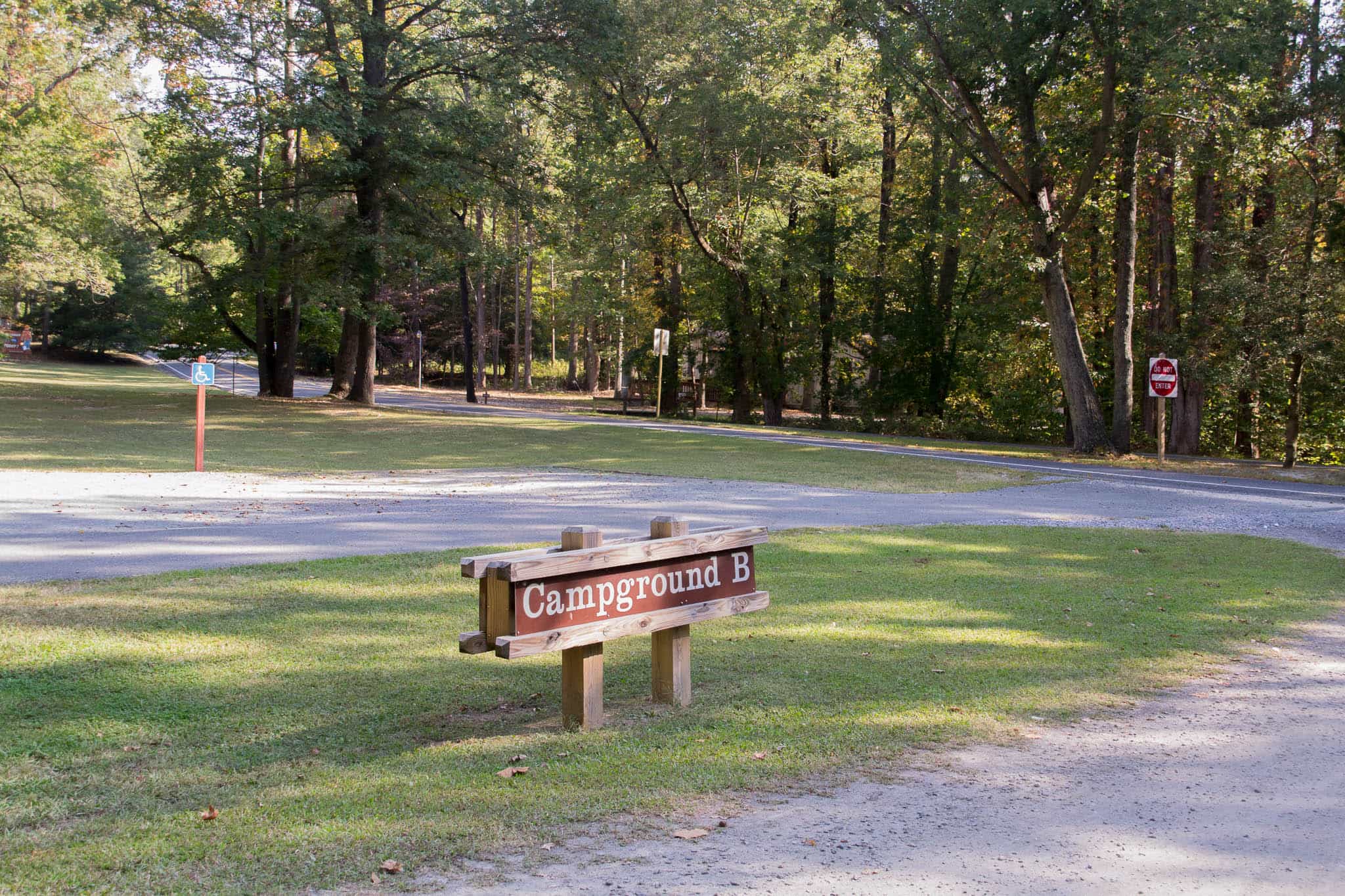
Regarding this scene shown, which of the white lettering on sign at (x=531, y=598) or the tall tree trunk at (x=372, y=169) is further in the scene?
the tall tree trunk at (x=372, y=169)

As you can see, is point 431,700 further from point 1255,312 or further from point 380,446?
point 1255,312

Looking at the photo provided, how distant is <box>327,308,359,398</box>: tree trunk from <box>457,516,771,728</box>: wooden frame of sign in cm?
3444

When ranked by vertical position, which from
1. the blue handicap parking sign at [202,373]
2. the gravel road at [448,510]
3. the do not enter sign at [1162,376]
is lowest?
the gravel road at [448,510]

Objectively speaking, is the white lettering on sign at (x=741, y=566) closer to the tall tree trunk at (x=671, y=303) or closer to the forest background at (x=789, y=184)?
the forest background at (x=789, y=184)

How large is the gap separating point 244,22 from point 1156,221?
26904mm

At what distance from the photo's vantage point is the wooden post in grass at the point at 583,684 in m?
5.05

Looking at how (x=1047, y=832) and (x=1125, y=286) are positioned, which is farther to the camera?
(x=1125, y=286)

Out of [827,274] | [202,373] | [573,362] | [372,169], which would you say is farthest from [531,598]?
[573,362]

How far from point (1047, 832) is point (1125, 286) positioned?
24594mm

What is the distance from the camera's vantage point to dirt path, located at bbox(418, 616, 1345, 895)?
3500 millimetres

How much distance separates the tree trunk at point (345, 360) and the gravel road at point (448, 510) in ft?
69.8

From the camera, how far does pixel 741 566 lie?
574cm

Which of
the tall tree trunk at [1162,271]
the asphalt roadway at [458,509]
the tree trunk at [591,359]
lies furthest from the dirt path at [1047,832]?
the tree trunk at [591,359]

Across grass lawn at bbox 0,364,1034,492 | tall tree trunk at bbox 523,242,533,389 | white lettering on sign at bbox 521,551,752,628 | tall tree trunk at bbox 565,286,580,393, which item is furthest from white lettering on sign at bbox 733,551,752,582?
tall tree trunk at bbox 523,242,533,389
